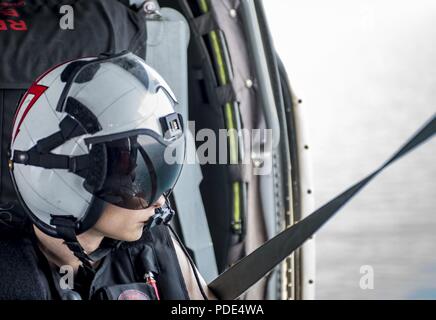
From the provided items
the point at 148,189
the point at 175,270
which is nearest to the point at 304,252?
the point at 175,270

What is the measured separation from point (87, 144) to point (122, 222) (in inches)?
8.7

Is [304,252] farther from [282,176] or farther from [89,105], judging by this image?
[89,105]

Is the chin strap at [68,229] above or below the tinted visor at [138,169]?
below

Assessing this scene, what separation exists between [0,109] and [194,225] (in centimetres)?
78

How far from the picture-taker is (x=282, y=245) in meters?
2.42

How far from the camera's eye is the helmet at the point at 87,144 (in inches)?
86.5

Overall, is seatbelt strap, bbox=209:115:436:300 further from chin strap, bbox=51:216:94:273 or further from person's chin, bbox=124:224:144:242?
chin strap, bbox=51:216:94:273

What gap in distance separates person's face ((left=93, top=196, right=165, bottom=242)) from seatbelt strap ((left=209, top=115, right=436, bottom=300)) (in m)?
0.31

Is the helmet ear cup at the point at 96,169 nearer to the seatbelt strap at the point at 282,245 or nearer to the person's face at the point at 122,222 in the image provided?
the person's face at the point at 122,222

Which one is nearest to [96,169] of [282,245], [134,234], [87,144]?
[87,144]

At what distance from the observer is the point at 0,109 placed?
249cm

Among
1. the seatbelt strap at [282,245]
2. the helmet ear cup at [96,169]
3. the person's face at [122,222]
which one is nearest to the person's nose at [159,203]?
the person's face at [122,222]

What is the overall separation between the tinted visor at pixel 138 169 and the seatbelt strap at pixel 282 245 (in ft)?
1.08

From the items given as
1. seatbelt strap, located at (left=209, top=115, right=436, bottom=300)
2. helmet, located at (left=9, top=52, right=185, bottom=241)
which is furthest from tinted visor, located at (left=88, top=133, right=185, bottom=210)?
seatbelt strap, located at (left=209, top=115, right=436, bottom=300)
